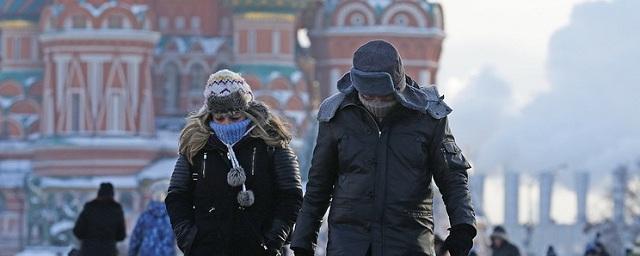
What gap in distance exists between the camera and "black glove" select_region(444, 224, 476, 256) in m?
9.68

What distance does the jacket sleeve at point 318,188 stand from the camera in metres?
9.99

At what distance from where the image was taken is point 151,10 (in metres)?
63.7

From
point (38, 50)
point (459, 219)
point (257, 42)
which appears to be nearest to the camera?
point (459, 219)

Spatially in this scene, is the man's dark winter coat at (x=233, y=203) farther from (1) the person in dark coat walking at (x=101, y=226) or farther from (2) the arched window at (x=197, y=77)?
(2) the arched window at (x=197, y=77)

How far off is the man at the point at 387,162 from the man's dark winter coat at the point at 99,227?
6.87 metres

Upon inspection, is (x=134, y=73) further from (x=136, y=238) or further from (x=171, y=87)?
(x=136, y=238)

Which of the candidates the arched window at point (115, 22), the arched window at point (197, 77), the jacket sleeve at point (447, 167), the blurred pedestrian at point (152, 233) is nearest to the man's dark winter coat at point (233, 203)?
the jacket sleeve at point (447, 167)

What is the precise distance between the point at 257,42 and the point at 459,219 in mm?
53657

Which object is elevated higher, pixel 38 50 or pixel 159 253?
pixel 159 253

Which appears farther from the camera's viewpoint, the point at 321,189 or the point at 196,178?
the point at 196,178

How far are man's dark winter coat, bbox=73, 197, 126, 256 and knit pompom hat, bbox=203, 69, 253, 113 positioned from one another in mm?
5951

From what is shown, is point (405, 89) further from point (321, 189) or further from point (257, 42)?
point (257, 42)

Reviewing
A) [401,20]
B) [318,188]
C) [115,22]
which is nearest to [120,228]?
[318,188]

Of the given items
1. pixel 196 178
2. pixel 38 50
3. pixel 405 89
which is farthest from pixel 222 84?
pixel 38 50
